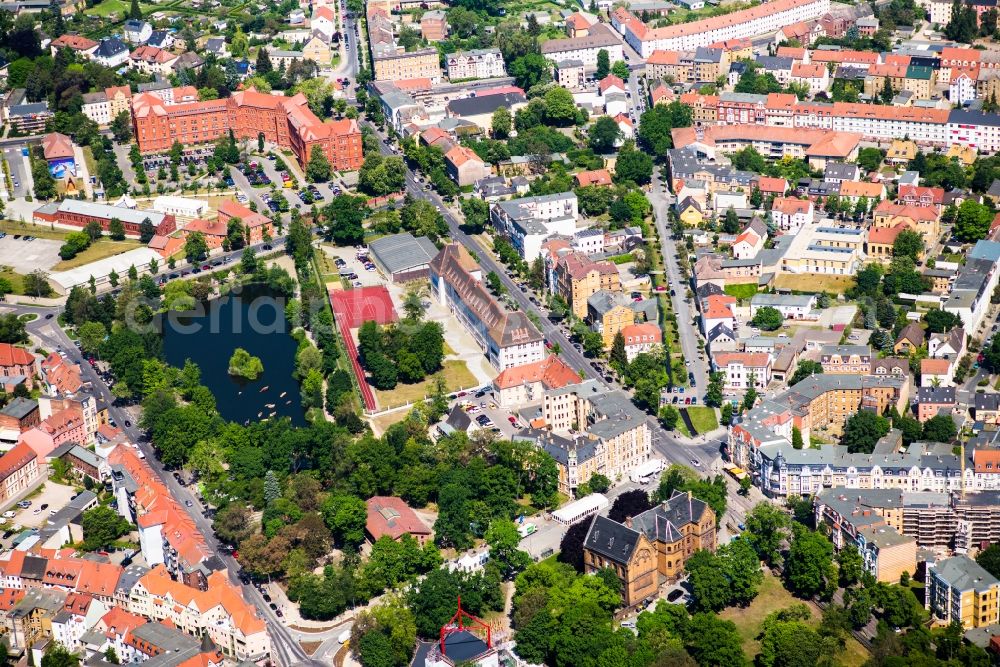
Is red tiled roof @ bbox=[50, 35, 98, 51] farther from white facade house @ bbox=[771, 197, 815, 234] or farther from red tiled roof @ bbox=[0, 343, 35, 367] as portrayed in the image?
white facade house @ bbox=[771, 197, 815, 234]

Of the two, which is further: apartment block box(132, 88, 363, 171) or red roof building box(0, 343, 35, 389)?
apartment block box(132, 88, 363, 171)


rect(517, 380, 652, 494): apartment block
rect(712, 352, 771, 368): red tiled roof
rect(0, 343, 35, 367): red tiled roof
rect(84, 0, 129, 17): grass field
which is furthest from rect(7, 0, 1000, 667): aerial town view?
rect(84, 0, 129, 17): grass field

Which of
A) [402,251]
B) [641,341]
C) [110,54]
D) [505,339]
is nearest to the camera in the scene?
[505,339]

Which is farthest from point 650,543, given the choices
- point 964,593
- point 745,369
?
point 745,369

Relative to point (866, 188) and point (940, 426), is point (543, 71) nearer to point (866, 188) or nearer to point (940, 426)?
point (866, 188)

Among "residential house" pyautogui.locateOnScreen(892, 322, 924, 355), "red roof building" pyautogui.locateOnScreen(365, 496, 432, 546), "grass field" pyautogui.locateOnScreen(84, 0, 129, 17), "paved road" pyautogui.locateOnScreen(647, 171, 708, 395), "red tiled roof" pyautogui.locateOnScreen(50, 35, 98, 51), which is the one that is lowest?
"paved road" pyautogui.locateOnScreen(647, 171, 708, 395)

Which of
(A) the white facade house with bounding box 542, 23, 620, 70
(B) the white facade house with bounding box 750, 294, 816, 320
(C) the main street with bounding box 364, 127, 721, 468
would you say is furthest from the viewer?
(A) the white facade house with bounding box 542, 23, 620, 70

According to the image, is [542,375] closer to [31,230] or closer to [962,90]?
[31,230]
